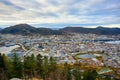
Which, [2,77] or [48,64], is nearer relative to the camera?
[2,77]

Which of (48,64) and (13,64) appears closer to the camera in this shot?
(13,64)

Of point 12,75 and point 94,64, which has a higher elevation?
point 12,75

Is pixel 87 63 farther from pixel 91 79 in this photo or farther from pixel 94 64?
pixel 91 79

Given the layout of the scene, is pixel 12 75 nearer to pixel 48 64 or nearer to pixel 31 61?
pixel 31 61

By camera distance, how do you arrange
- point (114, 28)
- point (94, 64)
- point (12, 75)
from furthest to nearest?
point (114, 28), point (94, 64), point (12, 75)

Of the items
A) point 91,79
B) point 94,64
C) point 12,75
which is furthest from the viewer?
point 94,64

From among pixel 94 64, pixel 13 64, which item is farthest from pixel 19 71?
pixel 94 64

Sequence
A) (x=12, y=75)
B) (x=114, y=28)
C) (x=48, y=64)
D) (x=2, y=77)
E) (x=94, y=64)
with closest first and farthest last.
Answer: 1. (x=2, y=77)
2. (x=12, y=75)
3. (x=48, y=64)
4. (x=94, y=64)
5. (x=114, y=28)

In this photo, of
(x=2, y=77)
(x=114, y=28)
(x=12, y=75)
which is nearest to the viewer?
(x=2, y=77)

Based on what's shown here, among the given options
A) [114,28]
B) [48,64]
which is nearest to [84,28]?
[114,28]
